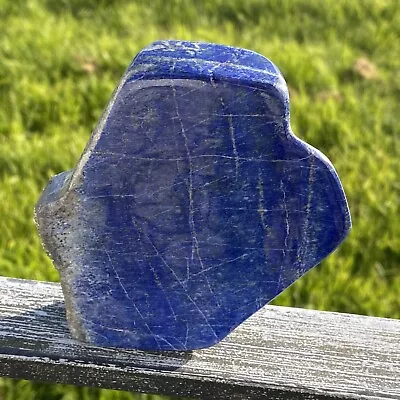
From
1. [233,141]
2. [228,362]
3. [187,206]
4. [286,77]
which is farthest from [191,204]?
[286,77]

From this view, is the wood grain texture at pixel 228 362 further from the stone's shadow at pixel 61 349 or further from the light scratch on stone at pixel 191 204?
the light scratch on stone at pixel 191 204

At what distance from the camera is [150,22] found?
2.91 m

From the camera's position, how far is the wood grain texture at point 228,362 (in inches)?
39.9

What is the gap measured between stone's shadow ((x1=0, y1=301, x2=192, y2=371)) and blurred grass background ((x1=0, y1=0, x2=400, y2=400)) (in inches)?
19.4

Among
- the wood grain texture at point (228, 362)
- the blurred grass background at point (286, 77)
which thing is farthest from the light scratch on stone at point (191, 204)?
the blurred grass background at point (286, 77)

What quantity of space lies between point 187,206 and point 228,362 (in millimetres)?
281

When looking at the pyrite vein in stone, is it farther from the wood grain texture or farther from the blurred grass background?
the blurred grass background

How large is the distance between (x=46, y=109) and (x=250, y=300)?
1542mm

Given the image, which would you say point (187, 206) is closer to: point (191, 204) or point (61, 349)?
point (191, 204)

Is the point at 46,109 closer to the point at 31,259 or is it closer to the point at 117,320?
the point at 31,259

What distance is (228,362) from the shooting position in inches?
40.9

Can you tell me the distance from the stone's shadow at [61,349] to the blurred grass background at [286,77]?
0.49 metres

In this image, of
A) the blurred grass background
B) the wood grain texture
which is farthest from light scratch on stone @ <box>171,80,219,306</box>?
the blurred grass background

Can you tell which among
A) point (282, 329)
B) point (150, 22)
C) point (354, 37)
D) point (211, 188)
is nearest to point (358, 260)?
point (282, 329)
